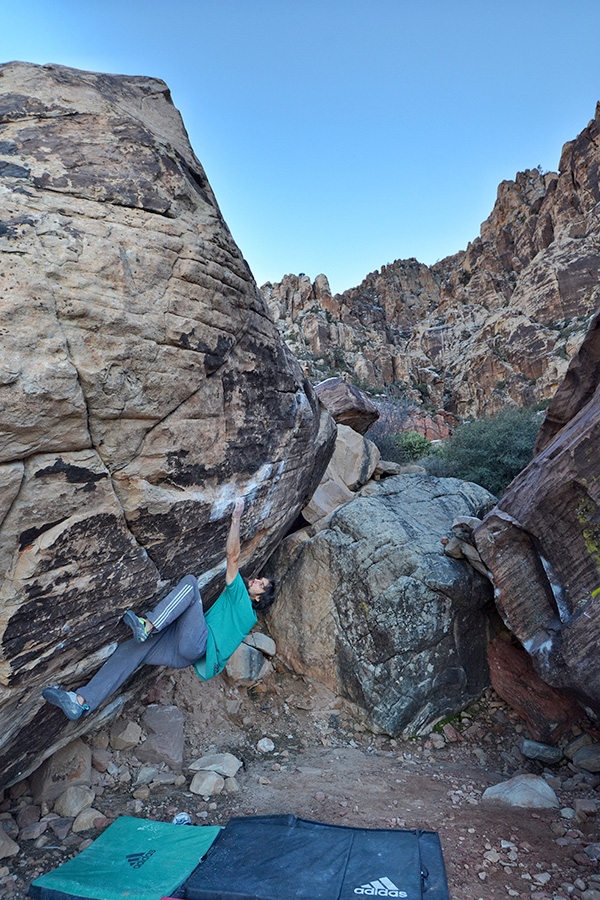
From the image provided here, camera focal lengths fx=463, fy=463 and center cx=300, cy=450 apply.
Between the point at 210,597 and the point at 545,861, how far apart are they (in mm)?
3360

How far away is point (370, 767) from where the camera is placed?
15.9ft

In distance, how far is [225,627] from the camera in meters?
3.85

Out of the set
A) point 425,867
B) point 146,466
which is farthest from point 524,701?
point 146,466

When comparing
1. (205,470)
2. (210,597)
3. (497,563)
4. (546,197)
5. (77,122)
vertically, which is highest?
(546,197)

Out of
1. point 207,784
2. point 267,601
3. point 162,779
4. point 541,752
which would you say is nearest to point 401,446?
point 267,601

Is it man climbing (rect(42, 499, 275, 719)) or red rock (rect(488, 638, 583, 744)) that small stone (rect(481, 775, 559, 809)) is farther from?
man climbing (rect(42, 499, 275, 719))

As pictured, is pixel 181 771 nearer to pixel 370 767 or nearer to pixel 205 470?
pixel 370 767

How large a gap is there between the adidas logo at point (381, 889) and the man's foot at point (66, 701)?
2.12 metres

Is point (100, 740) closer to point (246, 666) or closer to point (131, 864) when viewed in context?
point (131, 864)

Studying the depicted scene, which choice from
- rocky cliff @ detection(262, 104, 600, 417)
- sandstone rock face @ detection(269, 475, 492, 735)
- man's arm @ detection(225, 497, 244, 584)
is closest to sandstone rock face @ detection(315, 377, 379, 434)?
sandstone rock face @ detection(269, 475, 492, 735)

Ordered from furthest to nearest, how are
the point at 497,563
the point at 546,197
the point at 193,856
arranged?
A: the point at 546,197, the point at 497,563, the point at 193,856

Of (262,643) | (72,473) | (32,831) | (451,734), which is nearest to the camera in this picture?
(72,473)

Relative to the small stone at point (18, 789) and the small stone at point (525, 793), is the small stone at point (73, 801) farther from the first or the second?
the small stone at point (525, 793)

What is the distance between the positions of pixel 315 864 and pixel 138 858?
1.26 metres
